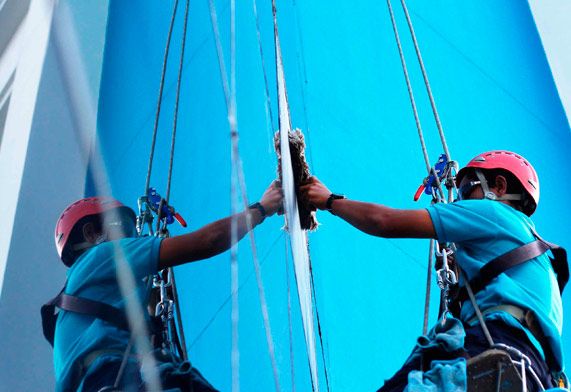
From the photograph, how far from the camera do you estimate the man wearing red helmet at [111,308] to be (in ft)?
5.10

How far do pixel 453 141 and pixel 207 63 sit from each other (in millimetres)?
1032

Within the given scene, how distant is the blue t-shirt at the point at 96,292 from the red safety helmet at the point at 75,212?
0.38 feet

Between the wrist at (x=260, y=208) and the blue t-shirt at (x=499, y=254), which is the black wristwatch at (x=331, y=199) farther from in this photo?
the blue t-shirt at (x=499, y=254)

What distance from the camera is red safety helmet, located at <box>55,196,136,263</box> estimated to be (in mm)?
1804

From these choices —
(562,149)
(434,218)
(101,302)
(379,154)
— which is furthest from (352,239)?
(101,302)

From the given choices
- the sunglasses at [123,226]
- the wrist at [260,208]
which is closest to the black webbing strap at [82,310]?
the sunglasses at [123,226]

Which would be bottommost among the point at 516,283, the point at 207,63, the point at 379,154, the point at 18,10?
the point at 516,283

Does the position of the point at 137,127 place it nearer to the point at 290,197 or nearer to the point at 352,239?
the point at 352,239

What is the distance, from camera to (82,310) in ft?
5.28

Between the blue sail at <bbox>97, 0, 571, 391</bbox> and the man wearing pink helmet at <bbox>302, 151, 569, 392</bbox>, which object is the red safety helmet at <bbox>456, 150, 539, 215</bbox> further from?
the blue sail at <bbox>97, 0, 571, 391</bbox>

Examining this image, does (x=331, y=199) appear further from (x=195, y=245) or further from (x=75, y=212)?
(x=75, y=212)

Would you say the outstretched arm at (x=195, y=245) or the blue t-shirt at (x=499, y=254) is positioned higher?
the outstretched arm at (x=195, y=245)

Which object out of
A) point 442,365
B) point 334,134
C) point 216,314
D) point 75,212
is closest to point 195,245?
point 75,212

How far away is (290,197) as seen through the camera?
1.97m
